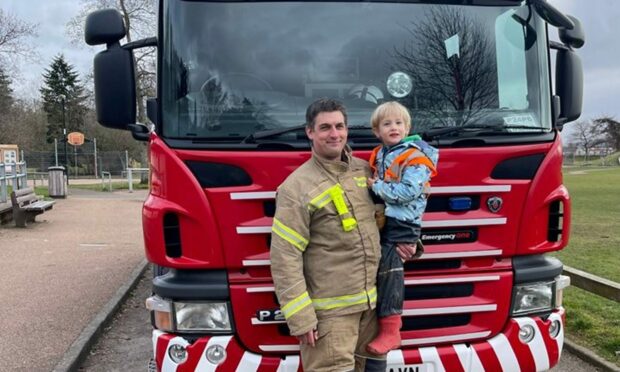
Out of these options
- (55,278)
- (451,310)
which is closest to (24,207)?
(55,278)

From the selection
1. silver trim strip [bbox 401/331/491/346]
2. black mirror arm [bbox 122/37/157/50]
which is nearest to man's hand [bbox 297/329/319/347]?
silver trim strip [bbox 401/331/491/346]

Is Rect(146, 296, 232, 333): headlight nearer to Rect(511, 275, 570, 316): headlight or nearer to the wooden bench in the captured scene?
Rect(511, 275, 570, 316): headlight

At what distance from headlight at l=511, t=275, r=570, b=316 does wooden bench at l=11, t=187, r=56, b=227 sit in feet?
38.3

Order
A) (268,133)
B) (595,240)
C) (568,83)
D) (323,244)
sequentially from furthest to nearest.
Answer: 1. (595,240)
2. (568,83)
3. (268,133)
4. (323,244)

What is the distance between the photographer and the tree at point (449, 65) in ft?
10.5

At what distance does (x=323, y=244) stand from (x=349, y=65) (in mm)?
1109

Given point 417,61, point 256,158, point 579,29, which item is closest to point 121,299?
point 256,158

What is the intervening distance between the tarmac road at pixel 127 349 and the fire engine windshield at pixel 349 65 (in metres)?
2.38

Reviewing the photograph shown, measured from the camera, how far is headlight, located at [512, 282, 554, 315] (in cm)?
321

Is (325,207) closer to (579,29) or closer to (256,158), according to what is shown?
(256,158)

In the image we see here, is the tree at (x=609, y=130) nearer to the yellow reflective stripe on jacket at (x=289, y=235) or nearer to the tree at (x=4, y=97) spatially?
the tree at (x=4, y=97)

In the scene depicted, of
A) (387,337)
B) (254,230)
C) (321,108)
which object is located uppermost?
(321,108)

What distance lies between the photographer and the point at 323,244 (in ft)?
8.89

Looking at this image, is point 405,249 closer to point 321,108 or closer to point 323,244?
point 323,244
